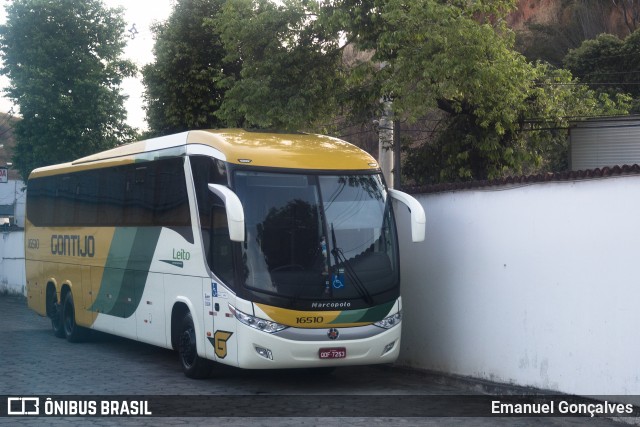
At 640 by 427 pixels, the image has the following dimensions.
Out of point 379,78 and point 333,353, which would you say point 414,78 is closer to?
point 379,78

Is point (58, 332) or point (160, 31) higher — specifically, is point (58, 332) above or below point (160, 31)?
below

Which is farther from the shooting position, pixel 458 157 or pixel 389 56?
pixel 458 157

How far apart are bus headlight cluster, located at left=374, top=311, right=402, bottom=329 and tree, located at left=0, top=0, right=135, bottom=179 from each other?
2778cm

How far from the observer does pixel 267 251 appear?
11398 millimetres

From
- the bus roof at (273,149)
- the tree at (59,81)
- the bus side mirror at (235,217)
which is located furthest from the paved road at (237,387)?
the tree at (59,81)

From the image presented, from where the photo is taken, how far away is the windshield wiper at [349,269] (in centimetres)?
1159

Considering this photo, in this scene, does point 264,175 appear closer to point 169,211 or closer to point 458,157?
point 169,211

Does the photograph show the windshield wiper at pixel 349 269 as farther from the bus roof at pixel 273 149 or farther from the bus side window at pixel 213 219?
the bus side window at pixel 213 219

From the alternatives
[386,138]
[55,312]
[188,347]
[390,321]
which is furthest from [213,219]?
[386,138]

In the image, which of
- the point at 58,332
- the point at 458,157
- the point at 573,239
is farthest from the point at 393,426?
the point at 458,157

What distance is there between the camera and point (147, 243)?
14.3m

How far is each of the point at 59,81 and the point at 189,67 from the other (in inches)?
448

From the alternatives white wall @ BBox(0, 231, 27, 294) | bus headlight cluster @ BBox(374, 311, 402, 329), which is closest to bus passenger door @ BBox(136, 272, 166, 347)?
bus headlight cluster @ BBox(374, 311, 402, 329)

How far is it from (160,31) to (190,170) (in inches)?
746
